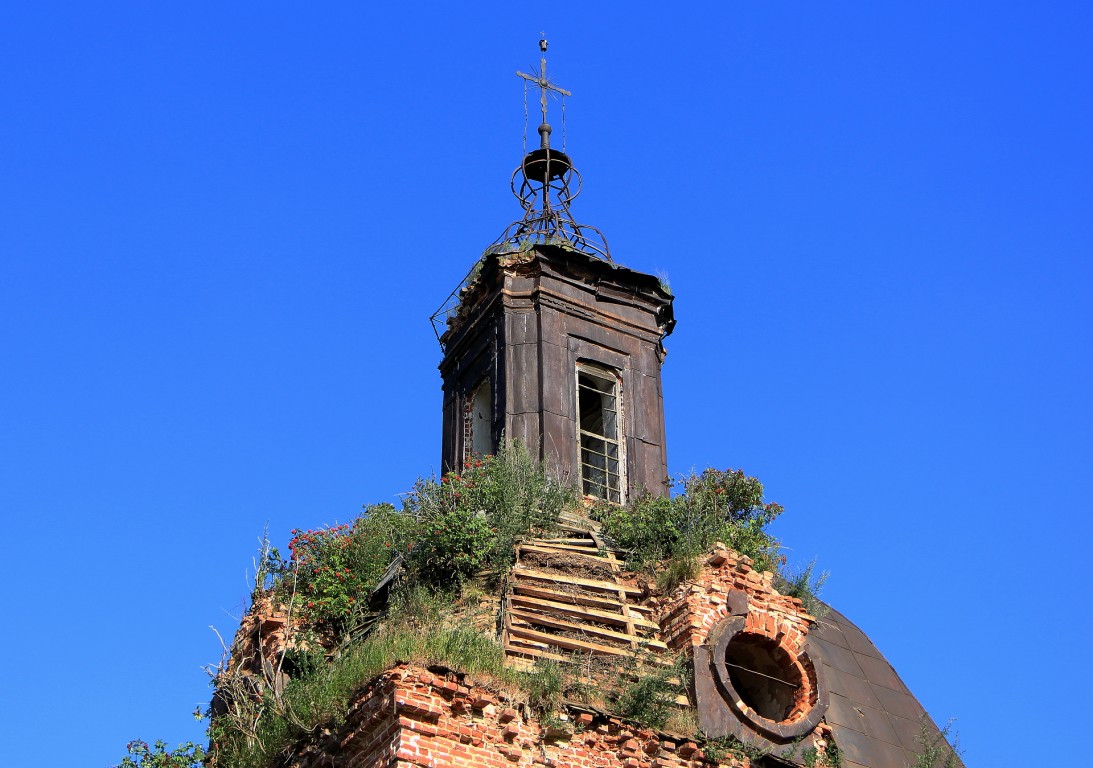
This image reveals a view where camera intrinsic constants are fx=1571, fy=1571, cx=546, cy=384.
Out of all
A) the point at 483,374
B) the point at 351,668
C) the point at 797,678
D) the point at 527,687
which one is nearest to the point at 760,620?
the point at 797,678

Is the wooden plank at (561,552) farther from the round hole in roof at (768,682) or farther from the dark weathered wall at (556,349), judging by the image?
the dark weathered wall at (556,349)

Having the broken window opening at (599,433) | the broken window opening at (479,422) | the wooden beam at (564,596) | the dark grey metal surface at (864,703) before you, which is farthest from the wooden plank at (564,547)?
the broken window opening at (479,422)

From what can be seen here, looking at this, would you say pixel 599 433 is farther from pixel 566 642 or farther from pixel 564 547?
Result: pixel 566 642

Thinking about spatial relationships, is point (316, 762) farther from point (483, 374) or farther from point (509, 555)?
point (483, 374)

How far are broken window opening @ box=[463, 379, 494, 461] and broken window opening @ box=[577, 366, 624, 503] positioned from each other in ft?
3.96

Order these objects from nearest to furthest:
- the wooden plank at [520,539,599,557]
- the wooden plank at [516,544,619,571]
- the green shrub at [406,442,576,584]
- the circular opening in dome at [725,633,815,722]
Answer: the circular opening in dome at [725,633,815,722] → the green shrub at [406,442,576,584] → the wooden plank at [516,544,619,571] → the wooden plank at [520,539,599,557]

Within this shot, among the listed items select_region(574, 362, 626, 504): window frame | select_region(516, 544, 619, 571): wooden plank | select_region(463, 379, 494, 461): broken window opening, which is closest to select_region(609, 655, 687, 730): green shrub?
select_region(516, 544, 619, 571): wooden plank

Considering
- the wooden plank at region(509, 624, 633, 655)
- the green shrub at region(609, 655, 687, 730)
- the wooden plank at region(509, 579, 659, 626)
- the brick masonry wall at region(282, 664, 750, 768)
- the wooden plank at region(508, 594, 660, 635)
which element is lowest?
the brick masonry wall at region(282, 664, 750, 768)

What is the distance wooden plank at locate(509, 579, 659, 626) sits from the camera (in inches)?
617

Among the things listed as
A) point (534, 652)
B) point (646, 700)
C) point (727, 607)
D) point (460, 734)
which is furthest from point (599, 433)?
point (460, 734)

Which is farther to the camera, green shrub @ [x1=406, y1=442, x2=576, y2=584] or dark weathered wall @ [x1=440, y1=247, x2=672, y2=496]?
dark weathered wall @ [x1=440, y1=247, x2=672, y2=496]

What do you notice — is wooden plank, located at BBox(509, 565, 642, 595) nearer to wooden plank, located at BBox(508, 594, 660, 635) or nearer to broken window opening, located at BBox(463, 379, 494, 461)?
wooden plank, located at BBox(508, 594, 660, 635)

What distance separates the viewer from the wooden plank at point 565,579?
627 inches

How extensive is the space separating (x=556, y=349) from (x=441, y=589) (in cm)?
468
